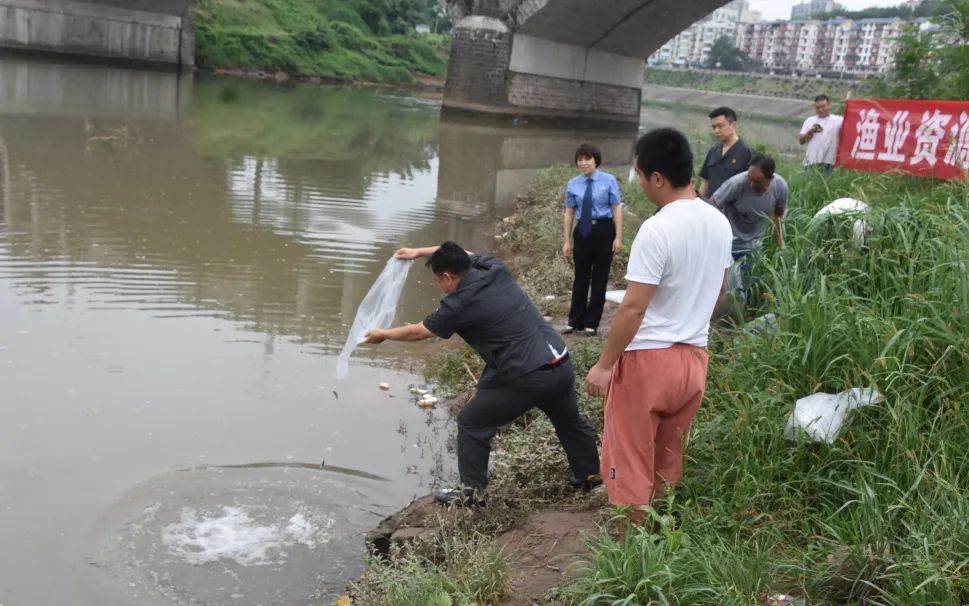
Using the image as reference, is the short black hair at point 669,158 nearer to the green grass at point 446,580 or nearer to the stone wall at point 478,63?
the green grass at point 446,580

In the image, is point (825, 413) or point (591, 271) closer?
point (825, 413)

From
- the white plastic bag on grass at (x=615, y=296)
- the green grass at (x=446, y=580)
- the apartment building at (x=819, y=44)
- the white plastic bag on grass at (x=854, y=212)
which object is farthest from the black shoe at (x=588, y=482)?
the apartment building at (x=819, y=44)

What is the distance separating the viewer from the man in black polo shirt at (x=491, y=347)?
4.00 meters

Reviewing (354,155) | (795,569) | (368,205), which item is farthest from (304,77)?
(795,569)

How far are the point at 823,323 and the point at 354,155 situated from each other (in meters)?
14.5

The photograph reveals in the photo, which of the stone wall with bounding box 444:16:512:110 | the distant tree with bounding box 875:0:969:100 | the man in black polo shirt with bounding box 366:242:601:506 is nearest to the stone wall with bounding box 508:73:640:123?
the stone wall with bounding box 444:16:512:110

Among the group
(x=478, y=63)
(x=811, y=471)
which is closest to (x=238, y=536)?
(x=811, y=471)

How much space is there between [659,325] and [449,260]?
1.06 meters

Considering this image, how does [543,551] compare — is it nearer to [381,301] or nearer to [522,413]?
[522,413]

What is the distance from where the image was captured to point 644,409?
3311mm

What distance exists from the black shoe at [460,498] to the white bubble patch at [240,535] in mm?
568

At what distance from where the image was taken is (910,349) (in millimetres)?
3617

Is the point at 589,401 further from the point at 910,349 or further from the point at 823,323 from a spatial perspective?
the point at 910,349

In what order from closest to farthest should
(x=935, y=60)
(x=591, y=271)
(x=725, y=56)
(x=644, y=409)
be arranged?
(x=644, y=409) → (x=591, y=271) → (x=935, y=60) → (x=725, y=56)
